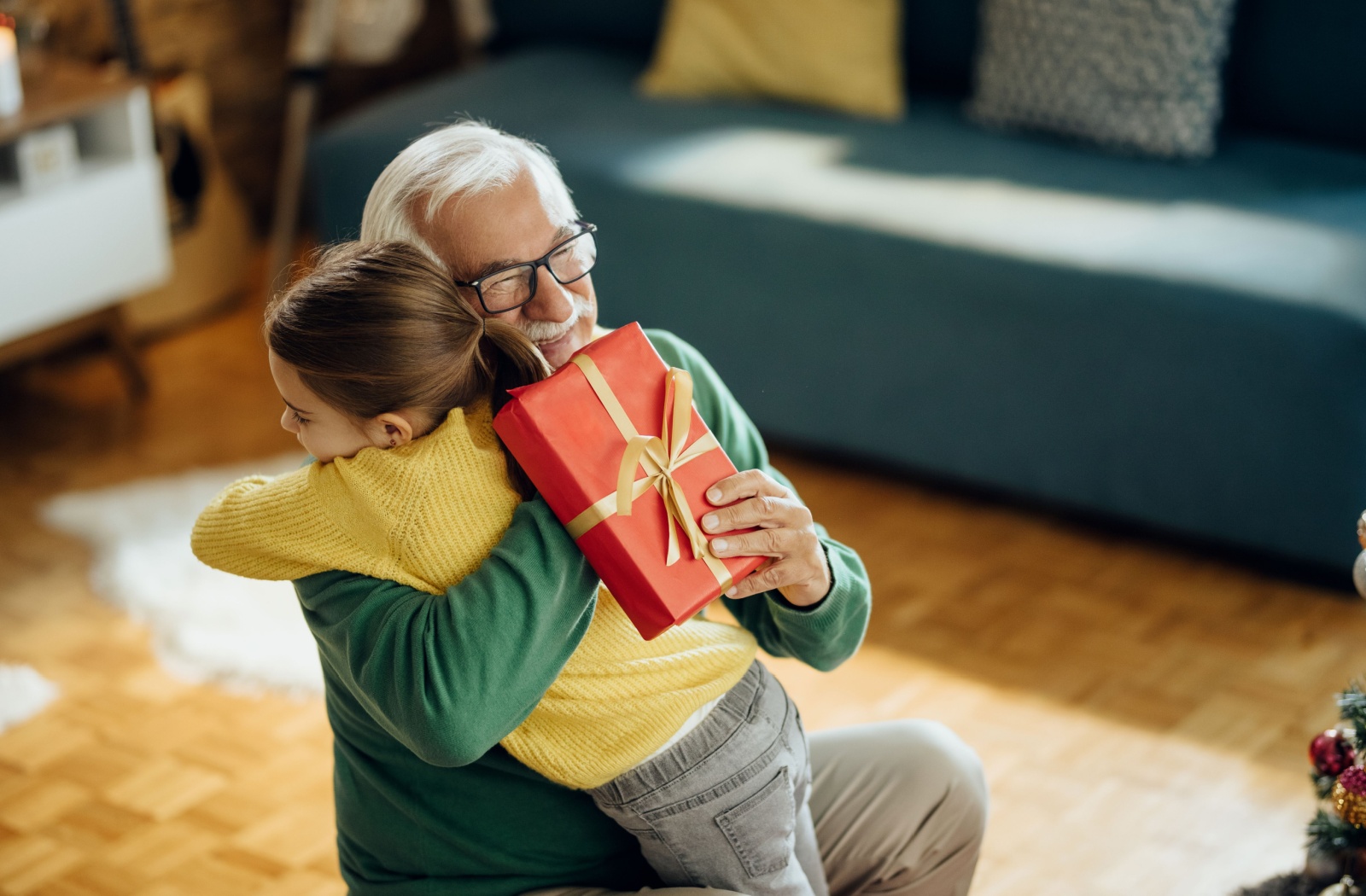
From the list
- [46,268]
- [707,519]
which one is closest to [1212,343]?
[707,519]

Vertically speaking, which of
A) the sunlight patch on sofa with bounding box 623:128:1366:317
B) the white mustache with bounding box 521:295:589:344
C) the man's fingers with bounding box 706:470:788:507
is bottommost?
the sunlight patch on sofa with bounding box 623:128:1366:317

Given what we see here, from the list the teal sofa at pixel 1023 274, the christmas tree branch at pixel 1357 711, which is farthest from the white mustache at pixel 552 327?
the teal sofa at pixel 1023 274

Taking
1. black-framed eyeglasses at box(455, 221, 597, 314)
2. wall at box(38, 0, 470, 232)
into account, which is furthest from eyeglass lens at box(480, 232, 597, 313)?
wall at box(38, 0, 470, 232)

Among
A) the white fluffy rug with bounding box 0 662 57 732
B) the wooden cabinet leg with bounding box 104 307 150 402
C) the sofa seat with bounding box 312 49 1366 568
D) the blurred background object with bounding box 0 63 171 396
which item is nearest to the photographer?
the white fluffy rug with bounding box 0 662 57 732

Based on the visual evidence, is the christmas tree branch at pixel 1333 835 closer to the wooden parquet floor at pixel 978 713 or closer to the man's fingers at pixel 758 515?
the wooden parquet floor at pixel 978 713

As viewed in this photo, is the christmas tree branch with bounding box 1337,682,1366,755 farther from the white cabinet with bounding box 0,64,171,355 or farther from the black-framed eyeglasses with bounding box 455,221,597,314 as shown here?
the white cabinet with bounding box 0,64,171,355

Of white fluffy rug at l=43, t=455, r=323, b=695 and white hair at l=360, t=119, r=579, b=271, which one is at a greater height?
white hair at l=360, t=119, r=579, b=271

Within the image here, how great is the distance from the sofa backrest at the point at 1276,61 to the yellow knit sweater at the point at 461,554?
6.73 ft

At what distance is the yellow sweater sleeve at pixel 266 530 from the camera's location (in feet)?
3.38

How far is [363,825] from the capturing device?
1199 millimetres

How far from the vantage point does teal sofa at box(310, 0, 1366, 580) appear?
223 centimetres

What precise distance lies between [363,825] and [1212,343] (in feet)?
5.16

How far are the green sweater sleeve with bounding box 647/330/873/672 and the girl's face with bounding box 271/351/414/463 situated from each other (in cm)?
29

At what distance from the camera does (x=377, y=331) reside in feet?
3.18
